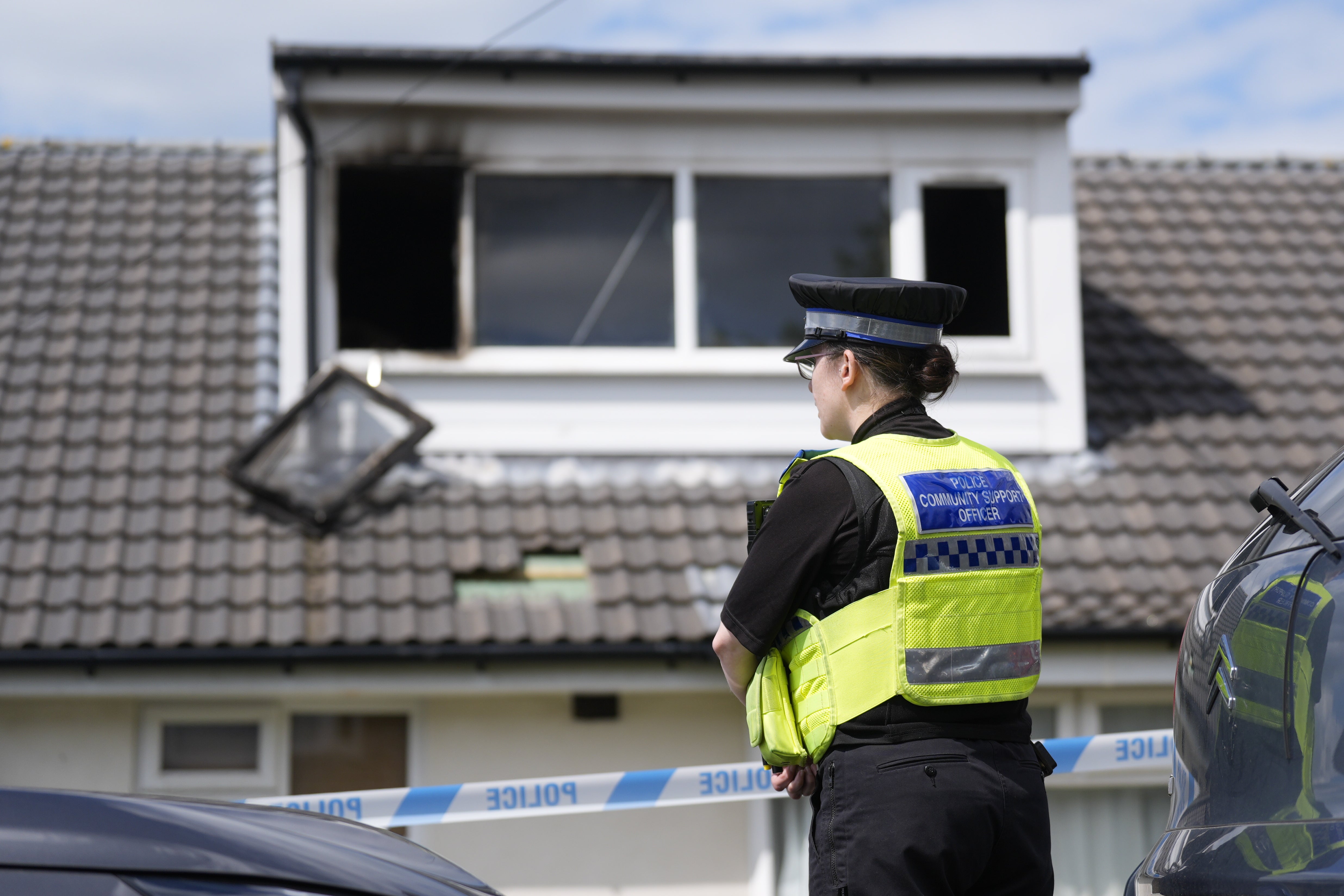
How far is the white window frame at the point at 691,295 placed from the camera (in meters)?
8.16

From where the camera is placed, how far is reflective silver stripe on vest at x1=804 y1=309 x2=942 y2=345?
266 cm

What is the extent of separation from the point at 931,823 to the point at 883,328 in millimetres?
944

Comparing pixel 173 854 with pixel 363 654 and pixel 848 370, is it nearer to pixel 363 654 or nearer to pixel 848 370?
pixel 848 370

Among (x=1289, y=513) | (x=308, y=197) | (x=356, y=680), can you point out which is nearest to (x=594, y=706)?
(x=356, y=680)

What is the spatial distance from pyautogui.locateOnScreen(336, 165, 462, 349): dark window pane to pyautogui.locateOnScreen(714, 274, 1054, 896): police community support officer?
5968 millimetres

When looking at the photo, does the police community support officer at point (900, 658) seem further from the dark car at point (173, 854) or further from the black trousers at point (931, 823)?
the dark car at point (173, 854)

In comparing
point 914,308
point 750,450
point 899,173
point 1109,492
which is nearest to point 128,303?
point 750,450

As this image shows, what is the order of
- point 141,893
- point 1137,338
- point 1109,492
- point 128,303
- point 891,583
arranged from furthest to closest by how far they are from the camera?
point 1137,338 → point 128,303 → point 1109,492 → point 891,583 → point 141,893

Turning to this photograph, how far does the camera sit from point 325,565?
722cm

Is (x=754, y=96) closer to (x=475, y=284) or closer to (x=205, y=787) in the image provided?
(x=475, y=284)

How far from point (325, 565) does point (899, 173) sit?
422cm

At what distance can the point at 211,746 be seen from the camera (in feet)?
23.6

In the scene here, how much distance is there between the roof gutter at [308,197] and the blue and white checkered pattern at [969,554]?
241 inches

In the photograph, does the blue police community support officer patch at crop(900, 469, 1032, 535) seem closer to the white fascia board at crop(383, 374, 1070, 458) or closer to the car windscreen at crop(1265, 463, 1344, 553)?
the car windscreen at crop(1265, 463, 1344, 553)
